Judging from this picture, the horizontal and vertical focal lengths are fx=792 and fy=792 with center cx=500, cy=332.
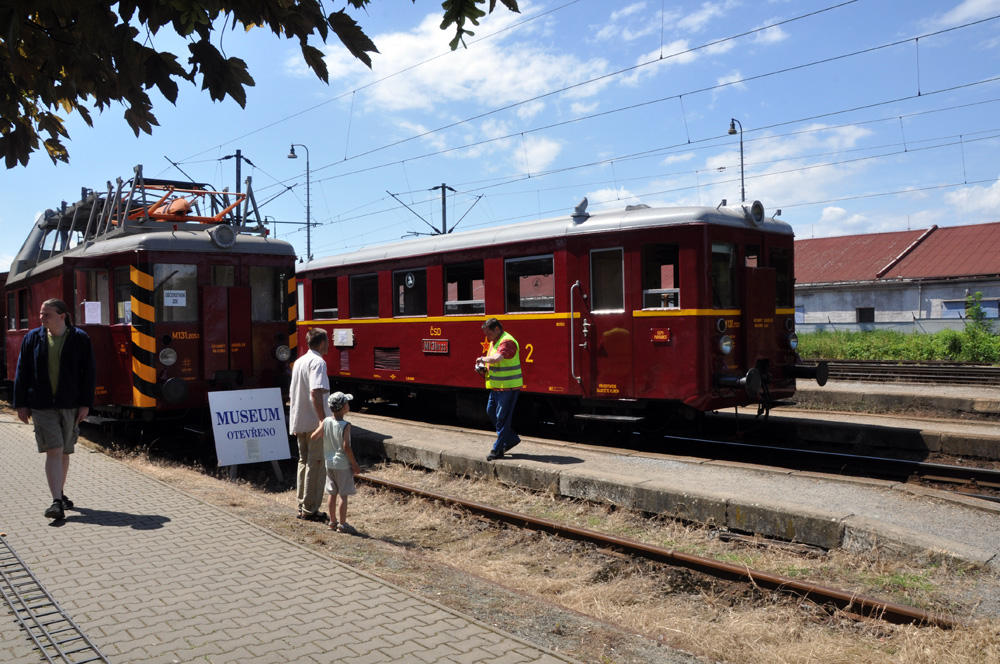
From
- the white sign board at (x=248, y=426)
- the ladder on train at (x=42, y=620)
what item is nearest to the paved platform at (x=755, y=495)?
the white sign board at (x=248, y=426)

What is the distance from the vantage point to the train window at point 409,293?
12.9 m

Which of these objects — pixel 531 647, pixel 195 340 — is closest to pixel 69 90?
pixel 531 647

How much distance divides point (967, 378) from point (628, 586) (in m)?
13.9

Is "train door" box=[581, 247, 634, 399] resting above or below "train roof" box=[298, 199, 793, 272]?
below

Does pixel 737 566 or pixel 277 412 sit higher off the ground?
pixel 277 412

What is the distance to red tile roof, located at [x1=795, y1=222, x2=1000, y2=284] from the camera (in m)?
33.3

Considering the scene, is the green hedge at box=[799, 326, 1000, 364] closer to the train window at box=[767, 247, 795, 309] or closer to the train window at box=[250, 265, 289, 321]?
the train window at box=[767, 247, 795, 309]

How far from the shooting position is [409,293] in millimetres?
13180

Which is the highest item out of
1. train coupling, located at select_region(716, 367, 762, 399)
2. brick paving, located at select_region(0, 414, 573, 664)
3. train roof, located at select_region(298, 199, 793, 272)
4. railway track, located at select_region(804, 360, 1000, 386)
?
train roof, located at select_region(298, 199, 793, 272)

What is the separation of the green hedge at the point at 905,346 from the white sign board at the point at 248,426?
20.3m

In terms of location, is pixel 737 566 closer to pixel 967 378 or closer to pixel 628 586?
pixel 628 586

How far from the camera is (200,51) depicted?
3355mm

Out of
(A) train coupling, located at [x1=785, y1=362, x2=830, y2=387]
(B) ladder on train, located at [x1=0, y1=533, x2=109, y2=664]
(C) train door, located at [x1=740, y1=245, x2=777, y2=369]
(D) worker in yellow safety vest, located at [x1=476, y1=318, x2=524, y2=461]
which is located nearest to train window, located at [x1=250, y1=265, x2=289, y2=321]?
(D) worker in yellow safety vest, located at [x1=476, y1=318, x2=524, y2=461]

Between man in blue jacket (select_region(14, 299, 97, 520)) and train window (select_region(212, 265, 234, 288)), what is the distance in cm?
384
